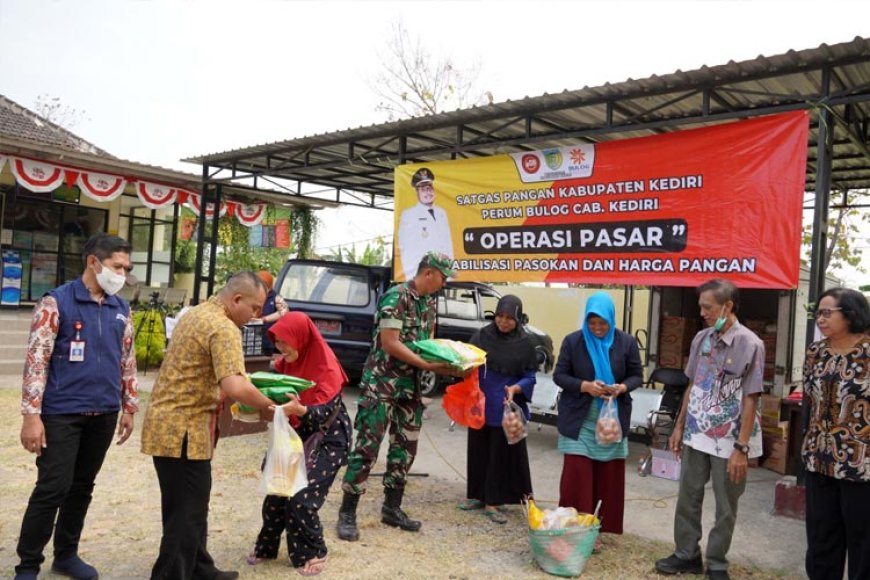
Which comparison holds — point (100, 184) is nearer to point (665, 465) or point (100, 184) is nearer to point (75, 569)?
point (75, 569)

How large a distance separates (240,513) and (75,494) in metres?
1.33

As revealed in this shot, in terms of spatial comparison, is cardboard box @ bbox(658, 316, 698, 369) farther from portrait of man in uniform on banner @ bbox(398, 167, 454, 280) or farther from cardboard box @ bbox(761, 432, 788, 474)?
portrait of man in uniform on banner @ bbox(398, 167, 454, 280)

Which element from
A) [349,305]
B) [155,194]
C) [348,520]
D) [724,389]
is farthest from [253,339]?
[155,194]

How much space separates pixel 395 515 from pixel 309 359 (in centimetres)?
139

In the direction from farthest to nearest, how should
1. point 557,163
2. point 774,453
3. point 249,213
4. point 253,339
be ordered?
point 249,213
point 253,339
point 557,163
point 774,453

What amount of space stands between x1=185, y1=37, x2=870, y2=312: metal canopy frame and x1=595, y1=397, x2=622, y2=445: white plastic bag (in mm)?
2498

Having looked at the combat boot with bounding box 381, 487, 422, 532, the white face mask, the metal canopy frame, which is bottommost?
the combat boot with bounding box 381, 487, 422, 532

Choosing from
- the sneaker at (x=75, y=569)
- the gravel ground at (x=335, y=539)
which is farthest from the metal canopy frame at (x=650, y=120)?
the sneaker at (x=75, y=569)

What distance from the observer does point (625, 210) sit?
21.8 ft

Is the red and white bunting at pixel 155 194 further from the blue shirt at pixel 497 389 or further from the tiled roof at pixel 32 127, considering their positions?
the blue shirt at pixel 497 389

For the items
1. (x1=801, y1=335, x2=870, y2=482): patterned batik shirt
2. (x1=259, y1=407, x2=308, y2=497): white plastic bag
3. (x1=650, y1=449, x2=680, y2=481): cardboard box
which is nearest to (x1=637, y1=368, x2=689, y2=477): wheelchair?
(x1=650, y1=449, x2=680, y2=481): cardboard box

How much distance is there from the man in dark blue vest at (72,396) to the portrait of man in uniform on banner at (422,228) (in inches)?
186

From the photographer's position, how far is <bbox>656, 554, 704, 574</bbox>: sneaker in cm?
388

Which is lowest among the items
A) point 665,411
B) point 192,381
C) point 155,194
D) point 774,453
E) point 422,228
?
point 774,453
